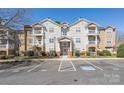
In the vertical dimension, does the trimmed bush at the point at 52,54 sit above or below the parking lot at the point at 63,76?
above

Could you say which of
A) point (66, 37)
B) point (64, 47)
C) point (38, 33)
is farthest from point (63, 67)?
point (38, 33)

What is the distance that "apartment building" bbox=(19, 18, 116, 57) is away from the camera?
3700 centimetres

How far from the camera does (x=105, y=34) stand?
3803cm

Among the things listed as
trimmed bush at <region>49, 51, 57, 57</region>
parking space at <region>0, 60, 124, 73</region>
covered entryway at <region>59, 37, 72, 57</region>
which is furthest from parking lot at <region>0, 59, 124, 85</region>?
Result: covered entryway at <region>59, 37, 72, 57</region>

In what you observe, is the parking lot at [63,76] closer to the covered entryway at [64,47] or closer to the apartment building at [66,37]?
the covered entryway at [64,47]

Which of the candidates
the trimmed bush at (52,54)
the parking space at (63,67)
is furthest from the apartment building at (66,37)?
the parking space at (63,67)

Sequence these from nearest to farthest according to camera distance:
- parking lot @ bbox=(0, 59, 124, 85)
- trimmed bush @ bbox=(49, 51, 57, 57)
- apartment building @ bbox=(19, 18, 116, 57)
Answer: parking lot @ bbox=(0, 59, 124, 85)
trimmed bush @ bbox=(49, 51, 57, 57)
apartment building @ bbox=(19, 18, 116, 57)

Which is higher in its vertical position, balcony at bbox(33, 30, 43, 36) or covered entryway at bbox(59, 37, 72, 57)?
balcony at bbox(33, 30, 43, 36)

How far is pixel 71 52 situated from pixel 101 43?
5.45 meters

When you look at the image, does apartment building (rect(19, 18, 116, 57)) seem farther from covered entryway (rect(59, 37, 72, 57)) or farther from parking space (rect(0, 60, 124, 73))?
parking space (rect(0, 60, 124, 73))

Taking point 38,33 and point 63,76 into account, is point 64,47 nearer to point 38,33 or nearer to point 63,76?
point 38,33

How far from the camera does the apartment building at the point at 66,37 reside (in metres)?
37.0
